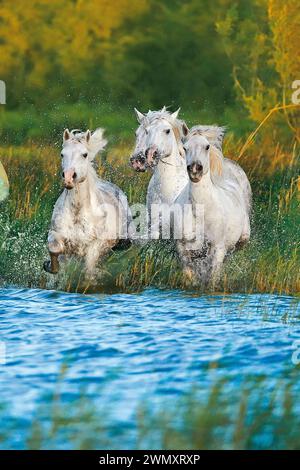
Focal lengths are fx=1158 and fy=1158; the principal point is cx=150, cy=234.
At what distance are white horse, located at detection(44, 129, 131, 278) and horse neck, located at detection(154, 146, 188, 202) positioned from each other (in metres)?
0.65

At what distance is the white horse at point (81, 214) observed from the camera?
9.84 metres

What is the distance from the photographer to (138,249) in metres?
10.7

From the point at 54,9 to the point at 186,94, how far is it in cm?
376

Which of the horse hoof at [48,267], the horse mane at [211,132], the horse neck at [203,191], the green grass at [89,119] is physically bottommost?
the horse hoof at [48,267]

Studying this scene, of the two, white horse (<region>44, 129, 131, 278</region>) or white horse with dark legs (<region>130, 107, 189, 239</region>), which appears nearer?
white horse (<region>44, 129, 131, 278</region>)

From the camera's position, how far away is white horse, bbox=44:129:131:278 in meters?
9.84

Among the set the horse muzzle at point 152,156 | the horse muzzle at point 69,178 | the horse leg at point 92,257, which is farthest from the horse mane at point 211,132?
the horse leg at point 92,257

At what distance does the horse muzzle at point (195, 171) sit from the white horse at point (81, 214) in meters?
0.92

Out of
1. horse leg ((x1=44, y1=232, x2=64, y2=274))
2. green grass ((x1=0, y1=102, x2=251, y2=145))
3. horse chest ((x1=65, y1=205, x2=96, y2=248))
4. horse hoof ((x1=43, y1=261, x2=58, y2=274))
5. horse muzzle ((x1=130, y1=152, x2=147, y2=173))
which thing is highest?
green grass ((x1=0, y1=102, x2=251, y2=145))

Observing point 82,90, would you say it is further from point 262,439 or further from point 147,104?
point 262,439

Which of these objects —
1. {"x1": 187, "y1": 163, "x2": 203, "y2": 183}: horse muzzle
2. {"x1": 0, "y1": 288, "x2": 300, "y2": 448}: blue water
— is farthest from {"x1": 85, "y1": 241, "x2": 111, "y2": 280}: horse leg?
{"x1": 187, "y1": 163, "x2": 203, "y2": 183}: horse muzzle

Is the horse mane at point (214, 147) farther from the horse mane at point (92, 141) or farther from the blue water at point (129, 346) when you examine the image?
the blue water at point (129, 346)

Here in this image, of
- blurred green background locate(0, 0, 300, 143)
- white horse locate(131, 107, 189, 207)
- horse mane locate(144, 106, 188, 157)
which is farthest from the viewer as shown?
blurred green background locate(0, 0, 300, 143)
